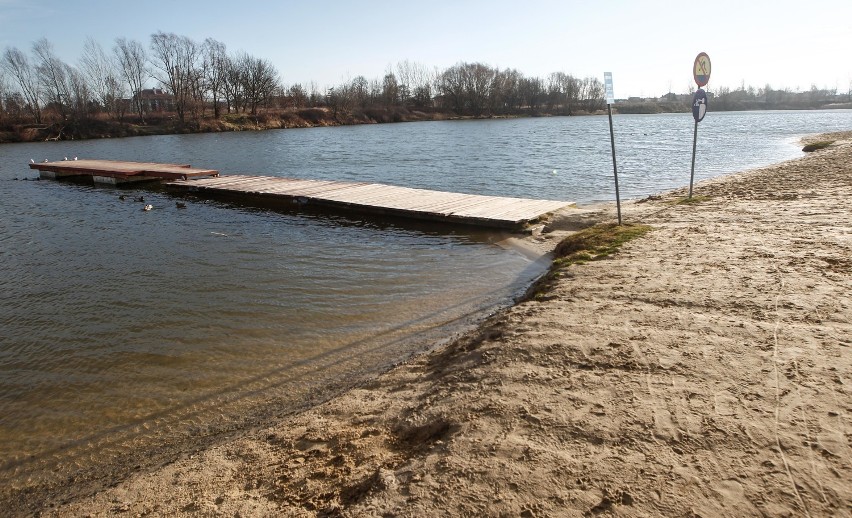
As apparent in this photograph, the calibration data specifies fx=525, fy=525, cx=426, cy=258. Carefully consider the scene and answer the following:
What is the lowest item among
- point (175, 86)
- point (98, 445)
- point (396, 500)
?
point (98, 445)

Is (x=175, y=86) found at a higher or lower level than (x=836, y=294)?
higher

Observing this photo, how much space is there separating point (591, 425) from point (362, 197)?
13.0m

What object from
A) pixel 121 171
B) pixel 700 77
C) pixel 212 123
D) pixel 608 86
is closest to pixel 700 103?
pixel 700 77

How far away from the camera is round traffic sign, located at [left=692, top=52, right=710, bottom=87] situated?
36.6ft

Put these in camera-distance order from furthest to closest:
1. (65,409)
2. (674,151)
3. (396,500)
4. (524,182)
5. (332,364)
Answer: (674,151), (524,182), (332,364), (65,409), (396,500)

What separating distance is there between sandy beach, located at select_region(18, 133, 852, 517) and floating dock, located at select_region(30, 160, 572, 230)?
6714 millimetres

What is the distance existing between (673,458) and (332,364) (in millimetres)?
3764

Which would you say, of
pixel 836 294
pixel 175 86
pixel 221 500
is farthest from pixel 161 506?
pixel 175 86

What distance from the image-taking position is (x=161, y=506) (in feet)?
11.8

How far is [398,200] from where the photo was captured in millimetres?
15141

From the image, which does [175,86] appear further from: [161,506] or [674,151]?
[161,506]

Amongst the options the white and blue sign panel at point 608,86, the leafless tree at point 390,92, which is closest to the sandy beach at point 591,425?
the white and blue sign panel at point 608,86

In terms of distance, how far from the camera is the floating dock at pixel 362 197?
13.0 meters

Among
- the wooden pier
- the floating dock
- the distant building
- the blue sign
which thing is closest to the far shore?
the distant building
